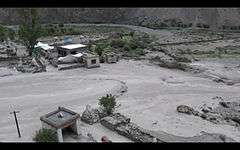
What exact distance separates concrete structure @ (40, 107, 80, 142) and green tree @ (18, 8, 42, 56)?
86.8ft

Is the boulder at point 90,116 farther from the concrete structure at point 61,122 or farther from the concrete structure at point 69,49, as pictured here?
the concrete structure at point 69,49

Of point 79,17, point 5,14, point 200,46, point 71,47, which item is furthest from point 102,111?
point 5,14

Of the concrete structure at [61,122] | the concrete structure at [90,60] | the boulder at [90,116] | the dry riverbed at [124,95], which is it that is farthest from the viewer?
the concrete structure at [90,60]

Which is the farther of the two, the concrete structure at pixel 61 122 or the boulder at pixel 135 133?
the boulder at pixel 135 133

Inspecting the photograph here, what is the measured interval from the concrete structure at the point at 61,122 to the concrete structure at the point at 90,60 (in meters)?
18.5

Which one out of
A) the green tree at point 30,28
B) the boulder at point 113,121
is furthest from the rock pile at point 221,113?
→ the green tree at point 30,28

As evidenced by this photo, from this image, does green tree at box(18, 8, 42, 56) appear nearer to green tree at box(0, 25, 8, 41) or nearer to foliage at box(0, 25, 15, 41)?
green tree at box(0, 25, 8, 41)

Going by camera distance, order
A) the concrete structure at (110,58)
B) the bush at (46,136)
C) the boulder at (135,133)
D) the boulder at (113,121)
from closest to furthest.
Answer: the bush at (46,136) < the boulder at (135,133) < the boulder at (113,121) < the concrete structure at (110,58)

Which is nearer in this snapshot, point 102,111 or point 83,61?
point 102,111

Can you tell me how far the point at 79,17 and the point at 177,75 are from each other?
1976 inches

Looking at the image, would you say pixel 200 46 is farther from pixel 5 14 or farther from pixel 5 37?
pixel 5 14

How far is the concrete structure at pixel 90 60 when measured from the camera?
42.2 m

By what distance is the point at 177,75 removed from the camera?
3928cm

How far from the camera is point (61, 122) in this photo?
2247 centimetres
